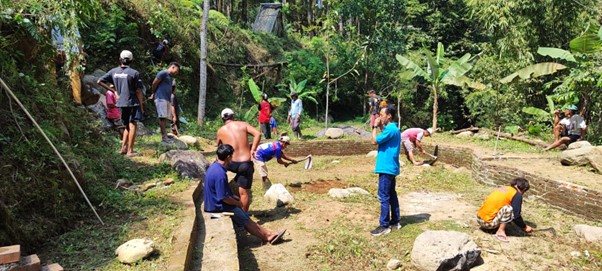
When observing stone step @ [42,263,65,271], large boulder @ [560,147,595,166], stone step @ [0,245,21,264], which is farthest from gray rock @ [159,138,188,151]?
large boulder @ [560,147,595,166]

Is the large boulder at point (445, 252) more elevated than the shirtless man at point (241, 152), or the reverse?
the shirtless man at point (241, 152)

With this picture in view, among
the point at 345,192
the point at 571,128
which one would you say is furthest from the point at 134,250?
the point at 571,128

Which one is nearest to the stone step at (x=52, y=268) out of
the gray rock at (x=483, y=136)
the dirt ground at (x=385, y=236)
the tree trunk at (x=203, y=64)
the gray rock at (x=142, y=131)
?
the dirt ground at (x=385, y=236)

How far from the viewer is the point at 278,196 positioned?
257 inches

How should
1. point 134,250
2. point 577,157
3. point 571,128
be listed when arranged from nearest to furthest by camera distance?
point 134,250 → point 577,157 → point 571,128

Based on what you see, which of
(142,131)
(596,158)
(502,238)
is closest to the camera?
(502,238)

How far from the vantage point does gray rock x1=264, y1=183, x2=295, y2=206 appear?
6.52 metres

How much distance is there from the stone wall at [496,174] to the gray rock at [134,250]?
6465 mm

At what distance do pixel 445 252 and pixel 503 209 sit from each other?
1.34 metres

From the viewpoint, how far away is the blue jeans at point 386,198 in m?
5.21

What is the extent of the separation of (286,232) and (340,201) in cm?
143

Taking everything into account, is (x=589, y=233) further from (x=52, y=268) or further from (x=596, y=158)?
(x=52, y=268)

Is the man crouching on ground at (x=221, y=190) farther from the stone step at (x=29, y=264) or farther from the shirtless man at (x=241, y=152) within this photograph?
the stone step at (x=29, y=264)

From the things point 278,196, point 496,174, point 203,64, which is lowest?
point 496,174
